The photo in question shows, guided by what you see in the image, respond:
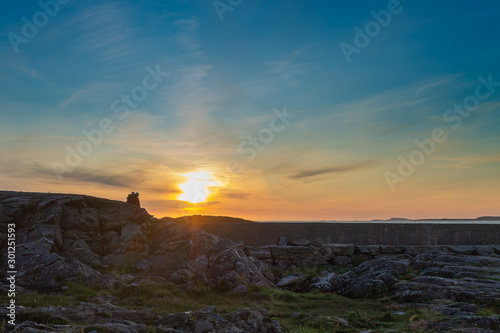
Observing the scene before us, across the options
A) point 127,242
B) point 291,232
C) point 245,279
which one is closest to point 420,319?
point 245,279

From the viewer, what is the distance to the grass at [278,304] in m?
10.8

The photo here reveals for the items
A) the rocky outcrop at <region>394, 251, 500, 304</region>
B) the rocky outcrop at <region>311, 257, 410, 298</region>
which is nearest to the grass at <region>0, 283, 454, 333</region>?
the rocky outcrop at <region>311, 257, 410, 298</region>

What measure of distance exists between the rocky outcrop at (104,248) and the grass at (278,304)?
3.22ft

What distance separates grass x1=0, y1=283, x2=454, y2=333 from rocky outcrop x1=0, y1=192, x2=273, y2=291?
38.6 inches

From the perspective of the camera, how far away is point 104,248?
59.3 feet

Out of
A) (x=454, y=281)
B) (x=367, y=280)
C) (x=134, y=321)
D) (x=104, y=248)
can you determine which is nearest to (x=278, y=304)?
(x=367, y=280)

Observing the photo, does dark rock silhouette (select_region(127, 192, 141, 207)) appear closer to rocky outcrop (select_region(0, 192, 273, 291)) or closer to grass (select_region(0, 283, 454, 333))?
rocky outcrop (select_region(0, 192, 273, 291))

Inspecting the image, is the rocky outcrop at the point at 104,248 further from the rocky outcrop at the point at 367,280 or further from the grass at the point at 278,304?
the rocky outcrop at the point at 367,280

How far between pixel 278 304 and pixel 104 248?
8.94 meters

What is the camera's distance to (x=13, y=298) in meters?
11.8

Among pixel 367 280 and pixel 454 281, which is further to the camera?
pixel 367 280

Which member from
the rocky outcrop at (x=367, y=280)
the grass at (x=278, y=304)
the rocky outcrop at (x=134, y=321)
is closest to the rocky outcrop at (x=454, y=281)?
the rocky outcrop at (x=367, y=280)

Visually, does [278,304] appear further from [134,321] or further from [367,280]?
[134,321]

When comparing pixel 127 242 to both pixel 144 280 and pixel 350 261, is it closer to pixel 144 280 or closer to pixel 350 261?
pixel 144 280
